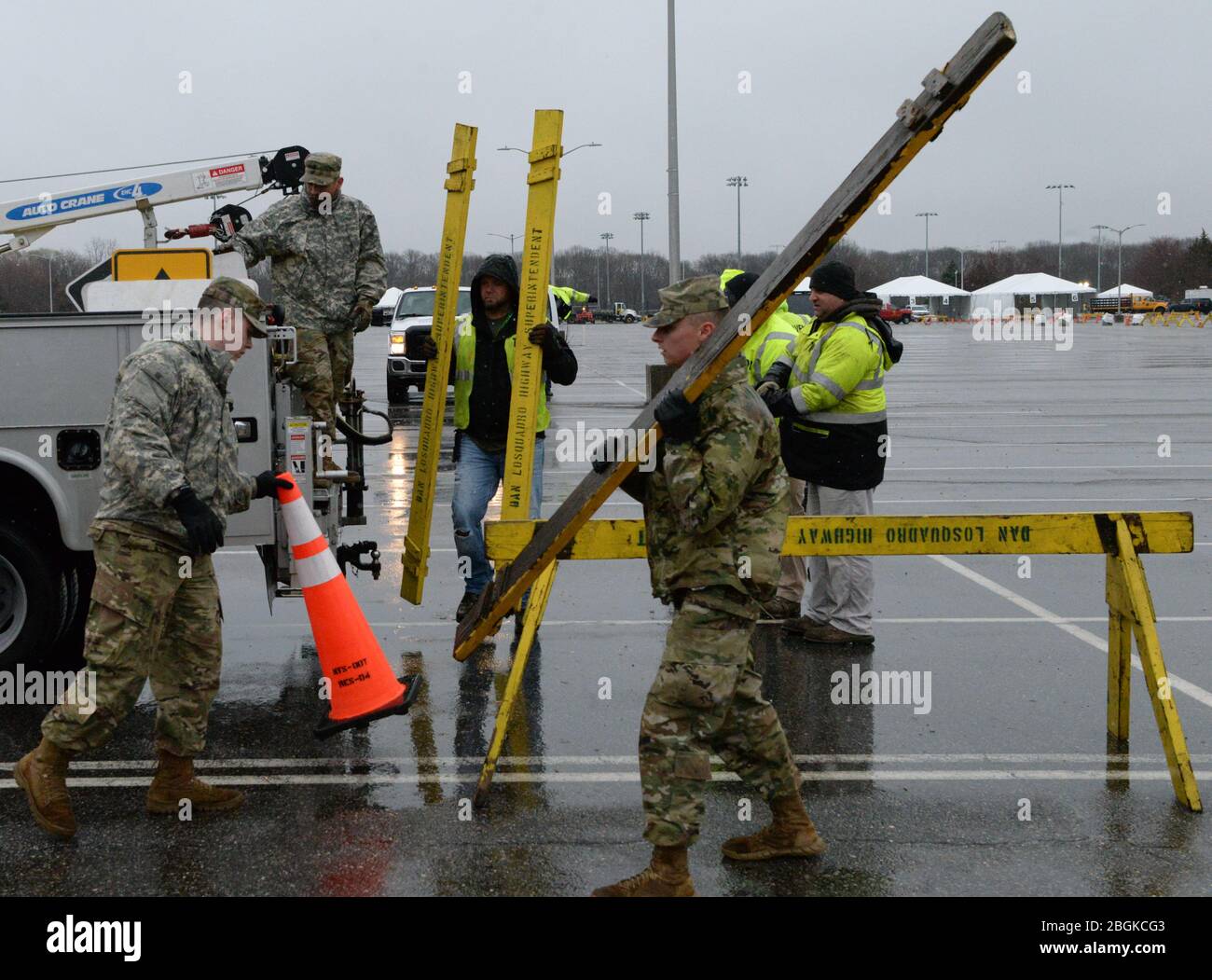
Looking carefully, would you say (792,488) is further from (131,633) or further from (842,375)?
(131,633)

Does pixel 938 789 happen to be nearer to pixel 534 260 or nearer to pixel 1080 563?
pixel 534 260

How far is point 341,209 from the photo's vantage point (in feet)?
26.0

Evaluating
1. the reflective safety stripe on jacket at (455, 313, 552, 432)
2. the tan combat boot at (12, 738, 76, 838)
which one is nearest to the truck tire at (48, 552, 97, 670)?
the tan combat boot at (12, 738, 76, 838)

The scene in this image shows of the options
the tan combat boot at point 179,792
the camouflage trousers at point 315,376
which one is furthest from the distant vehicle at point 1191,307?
the tan combat boot at point 179,792

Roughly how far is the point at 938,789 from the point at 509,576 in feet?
6.22

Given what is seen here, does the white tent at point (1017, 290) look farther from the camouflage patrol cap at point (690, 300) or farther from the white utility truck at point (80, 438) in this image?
the camouflage patrol cap at point (690, 300)

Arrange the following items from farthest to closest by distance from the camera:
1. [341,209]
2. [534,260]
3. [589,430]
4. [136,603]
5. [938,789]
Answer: [589,430] < [341,209] < [534,260] < [938,789] < [136,603]

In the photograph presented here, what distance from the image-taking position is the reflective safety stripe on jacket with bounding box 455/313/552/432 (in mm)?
7578

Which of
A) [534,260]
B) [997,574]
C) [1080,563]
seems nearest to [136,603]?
[534,260]

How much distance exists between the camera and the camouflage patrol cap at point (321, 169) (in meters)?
7.74

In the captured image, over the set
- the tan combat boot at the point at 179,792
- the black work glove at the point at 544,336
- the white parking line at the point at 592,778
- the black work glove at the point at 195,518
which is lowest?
the white parking line at the point at 592,778

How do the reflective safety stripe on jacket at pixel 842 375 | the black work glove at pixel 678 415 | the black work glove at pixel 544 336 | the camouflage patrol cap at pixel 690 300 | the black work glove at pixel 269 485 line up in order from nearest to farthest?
the black work glove at pixel 678 415 < the camouflage patrol cap at pixel 690 300 < the black work glove at pixel 269 485 < the black work glove at pixel 544 336 < the reflective safety stripe on jacket at pixel 842 375

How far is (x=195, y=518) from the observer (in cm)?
474

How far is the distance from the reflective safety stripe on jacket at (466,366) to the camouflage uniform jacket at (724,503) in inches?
129
